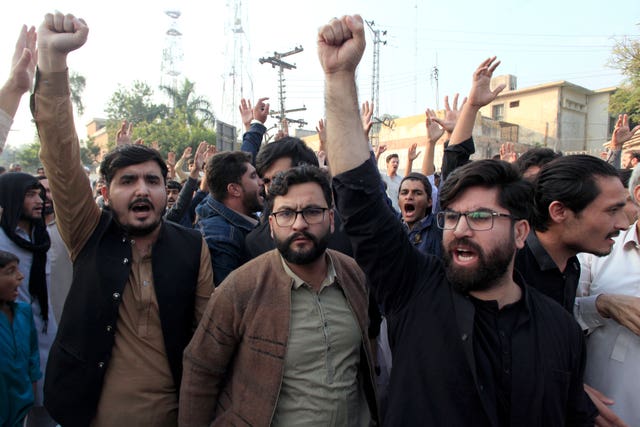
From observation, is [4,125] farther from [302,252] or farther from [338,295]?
[338,295]

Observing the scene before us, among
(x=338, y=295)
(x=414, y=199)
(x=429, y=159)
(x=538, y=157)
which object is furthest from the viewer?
(x=429, y=159)

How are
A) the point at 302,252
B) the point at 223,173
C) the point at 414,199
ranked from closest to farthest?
the point at 302,252, the point at 223,173, the point at 414,199

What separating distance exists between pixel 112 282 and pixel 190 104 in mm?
40616

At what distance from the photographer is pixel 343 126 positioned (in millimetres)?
1586

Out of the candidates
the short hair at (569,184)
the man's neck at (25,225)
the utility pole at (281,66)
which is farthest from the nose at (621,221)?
the utility pole at (281,66)

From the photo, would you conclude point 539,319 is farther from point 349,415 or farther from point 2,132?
point 2,132

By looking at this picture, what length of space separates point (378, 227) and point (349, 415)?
0.99 m

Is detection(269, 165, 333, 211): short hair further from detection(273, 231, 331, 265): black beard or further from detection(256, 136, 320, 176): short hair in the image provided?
detection(256, 136, 320, 176): short hair

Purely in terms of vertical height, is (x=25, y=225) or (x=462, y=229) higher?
(x=462, y=229)

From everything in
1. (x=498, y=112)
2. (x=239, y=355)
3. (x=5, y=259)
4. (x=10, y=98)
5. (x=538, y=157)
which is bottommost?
(x=239, y=355)

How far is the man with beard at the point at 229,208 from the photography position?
264 centimetres

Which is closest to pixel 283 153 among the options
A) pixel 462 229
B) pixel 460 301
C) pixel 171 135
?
pixel 462 229

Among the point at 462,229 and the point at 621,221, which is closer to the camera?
the point at 462,229

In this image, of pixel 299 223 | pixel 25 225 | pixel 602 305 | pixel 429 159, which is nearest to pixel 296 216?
pixel 299 223
